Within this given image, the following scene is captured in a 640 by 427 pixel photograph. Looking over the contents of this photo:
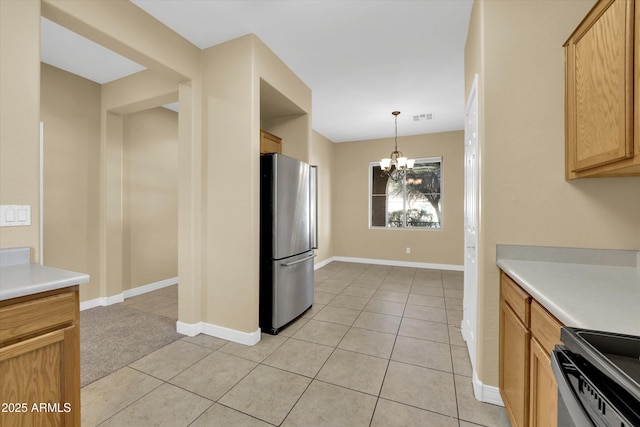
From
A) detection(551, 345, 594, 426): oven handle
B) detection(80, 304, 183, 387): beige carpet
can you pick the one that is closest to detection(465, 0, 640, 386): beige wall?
detection(551, 345, 594, 426): oven handle

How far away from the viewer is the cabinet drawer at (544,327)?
972 mm

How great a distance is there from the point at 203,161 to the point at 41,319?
1865mm

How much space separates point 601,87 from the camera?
1.27 metres

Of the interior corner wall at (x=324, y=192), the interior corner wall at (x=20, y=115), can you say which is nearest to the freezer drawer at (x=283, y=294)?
the interior corner wall at (x=20, y=115)

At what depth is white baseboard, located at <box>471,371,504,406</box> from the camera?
170 cm

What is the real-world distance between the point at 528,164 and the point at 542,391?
1.24m

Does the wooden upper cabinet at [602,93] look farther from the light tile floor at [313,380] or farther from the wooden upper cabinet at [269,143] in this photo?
the wooden upper cabinet at [269,143]

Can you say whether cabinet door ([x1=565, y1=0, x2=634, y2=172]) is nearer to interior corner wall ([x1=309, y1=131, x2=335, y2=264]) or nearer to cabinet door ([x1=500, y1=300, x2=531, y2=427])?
cabinet door ([x1=500, y1=300, x2=531, y2=427])

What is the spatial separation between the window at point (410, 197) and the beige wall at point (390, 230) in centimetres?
15

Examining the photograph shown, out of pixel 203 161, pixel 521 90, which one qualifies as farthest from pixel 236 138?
pixel 521 90

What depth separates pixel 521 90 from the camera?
1.65 metres

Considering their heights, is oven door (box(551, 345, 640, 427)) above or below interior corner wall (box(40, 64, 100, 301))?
below

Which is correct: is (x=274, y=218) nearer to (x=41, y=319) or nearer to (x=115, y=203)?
(x=41, y=319)

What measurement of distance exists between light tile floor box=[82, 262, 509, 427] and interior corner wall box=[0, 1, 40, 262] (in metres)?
1.12
